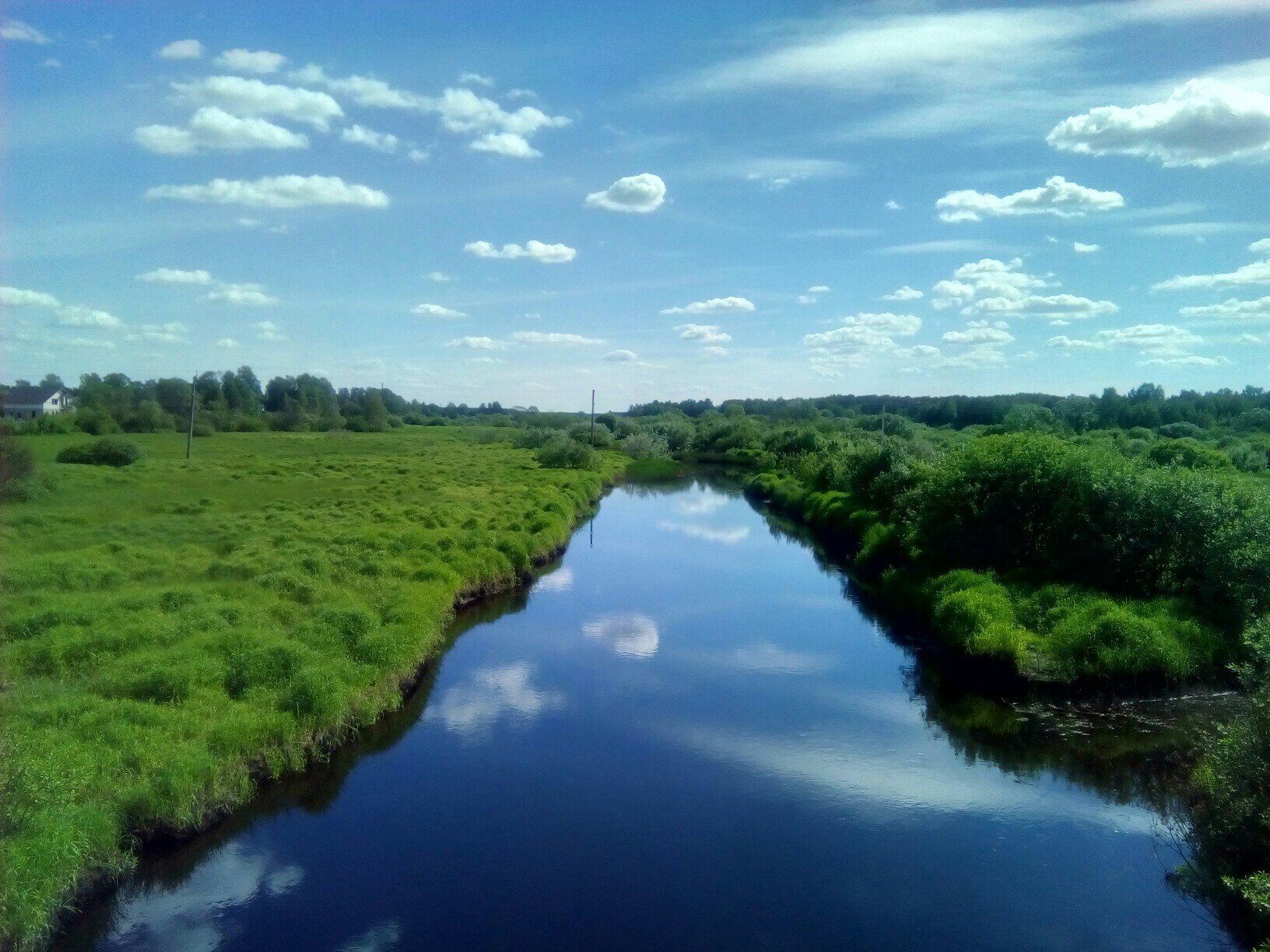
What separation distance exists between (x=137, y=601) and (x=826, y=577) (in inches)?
920

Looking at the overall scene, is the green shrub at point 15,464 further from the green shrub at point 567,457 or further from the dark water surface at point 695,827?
the green shrub at point 567,457

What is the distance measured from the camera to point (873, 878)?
12273 mm

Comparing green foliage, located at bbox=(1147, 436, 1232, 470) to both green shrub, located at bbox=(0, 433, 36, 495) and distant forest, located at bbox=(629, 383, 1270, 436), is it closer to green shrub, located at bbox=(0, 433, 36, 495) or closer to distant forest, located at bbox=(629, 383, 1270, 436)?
distant forest, located at bbox=(629, 383, 1270, 436)

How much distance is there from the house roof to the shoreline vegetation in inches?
51.9

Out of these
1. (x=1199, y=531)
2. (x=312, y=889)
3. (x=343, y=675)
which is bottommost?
(x=312, y=889)

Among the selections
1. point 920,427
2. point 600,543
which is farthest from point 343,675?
point 920,427

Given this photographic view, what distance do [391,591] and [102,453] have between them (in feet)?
95.1

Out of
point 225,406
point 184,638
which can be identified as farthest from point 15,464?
point 225,406

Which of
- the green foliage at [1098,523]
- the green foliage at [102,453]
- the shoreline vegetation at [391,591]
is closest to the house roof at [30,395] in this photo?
the shoreline vegetation at [391,591]

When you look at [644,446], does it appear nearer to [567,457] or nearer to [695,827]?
[567,457]

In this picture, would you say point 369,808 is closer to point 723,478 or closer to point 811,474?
point 811,474

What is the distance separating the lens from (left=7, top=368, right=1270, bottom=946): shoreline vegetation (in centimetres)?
1162

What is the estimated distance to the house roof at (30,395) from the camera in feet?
123

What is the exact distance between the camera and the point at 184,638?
16.5 meters
